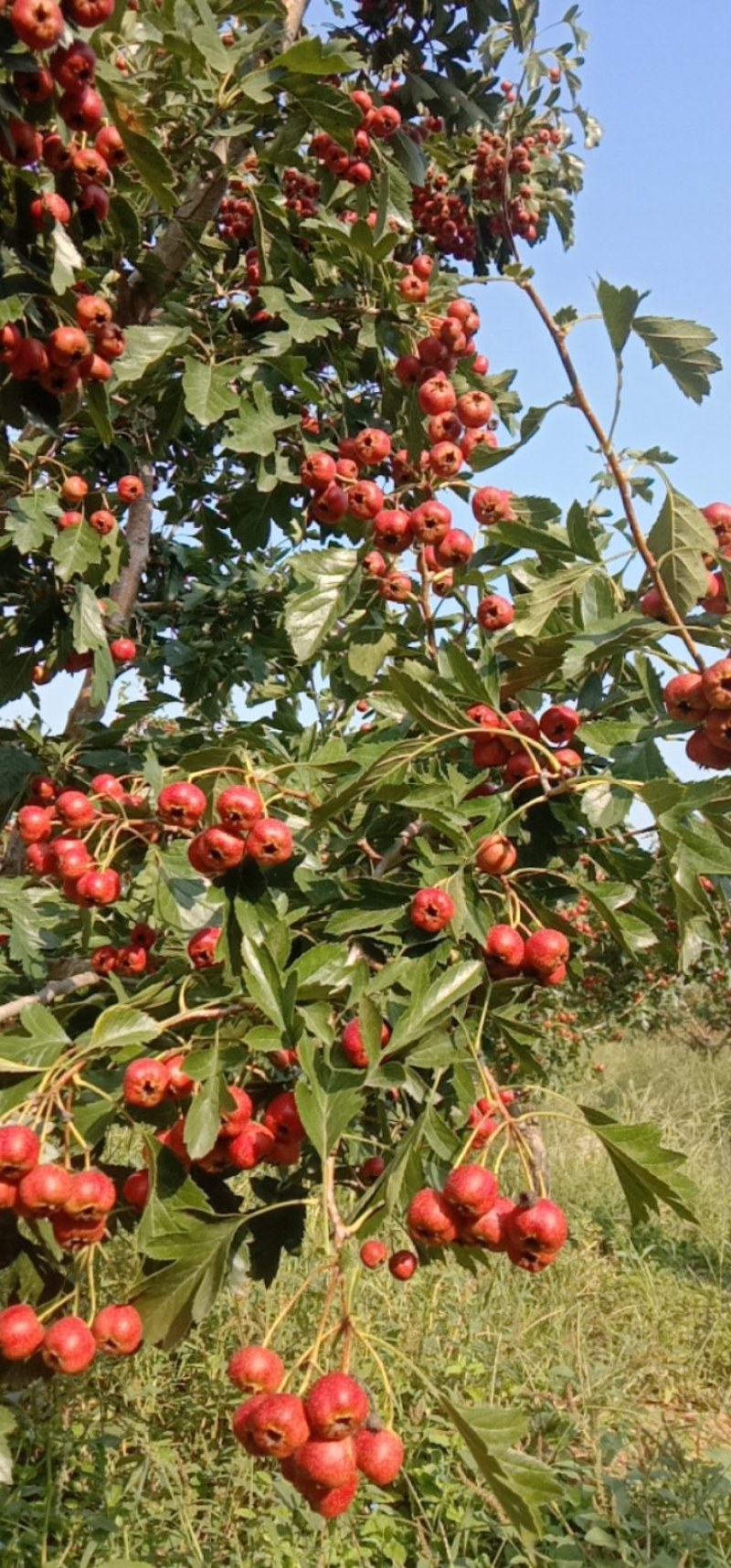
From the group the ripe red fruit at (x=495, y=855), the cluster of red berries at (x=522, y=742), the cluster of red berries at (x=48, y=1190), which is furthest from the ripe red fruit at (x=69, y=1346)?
the cluster of red berries at (x=522, y=742)

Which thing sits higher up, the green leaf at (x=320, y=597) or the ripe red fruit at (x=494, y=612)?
the green leaf at (x=320, y=597)

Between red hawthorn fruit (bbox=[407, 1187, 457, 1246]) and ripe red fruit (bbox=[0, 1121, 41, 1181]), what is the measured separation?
0.41 meters

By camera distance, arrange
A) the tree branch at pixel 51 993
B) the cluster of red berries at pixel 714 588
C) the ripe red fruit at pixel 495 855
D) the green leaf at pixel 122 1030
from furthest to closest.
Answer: the tree branch at pixel 51 993 → the cluster of red berries at pixel 714 588 → the ripe red fruit at pixel 495 855 → the green leaf at pixel 122 1030

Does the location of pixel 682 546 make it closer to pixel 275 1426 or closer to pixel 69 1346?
pixel 275 1426

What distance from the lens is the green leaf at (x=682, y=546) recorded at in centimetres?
135

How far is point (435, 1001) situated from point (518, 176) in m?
4.30

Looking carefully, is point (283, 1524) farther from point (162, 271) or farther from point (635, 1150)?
point (162, 271)

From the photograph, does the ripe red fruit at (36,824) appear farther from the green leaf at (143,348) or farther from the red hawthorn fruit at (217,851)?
the green leaf at (143,348)

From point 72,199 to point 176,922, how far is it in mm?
1161

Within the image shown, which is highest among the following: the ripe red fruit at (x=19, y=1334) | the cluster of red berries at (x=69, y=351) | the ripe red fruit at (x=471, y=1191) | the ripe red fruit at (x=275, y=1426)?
the cluster of red berries at (x=69, y=351)

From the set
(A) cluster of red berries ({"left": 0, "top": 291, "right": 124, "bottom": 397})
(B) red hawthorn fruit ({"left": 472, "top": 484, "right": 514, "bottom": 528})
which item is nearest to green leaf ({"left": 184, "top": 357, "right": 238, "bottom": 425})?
(A) cluster of red berries ({"left": 0, "top": 291, "right": 124, "bottom": 397})

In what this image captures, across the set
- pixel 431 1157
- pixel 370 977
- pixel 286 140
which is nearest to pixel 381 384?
pixel 286 140

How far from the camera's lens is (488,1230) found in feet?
3.76

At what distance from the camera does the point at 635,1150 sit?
1.18m
